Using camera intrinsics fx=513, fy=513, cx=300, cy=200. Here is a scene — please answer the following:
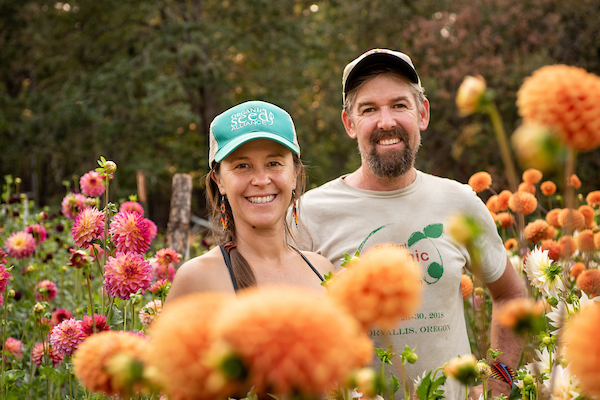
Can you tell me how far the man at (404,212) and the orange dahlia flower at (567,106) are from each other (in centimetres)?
189

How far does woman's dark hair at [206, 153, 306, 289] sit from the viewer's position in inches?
68.8

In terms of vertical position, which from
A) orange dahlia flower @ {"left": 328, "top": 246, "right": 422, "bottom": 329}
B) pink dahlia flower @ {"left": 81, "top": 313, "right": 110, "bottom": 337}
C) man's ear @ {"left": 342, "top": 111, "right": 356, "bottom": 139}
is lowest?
orange dahlia flower @ {"left": 328, "top": 246, "right": 422, "bottom": 329}

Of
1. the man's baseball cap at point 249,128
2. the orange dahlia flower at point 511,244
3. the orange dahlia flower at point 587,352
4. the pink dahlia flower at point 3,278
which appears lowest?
the orange dahlia flower at point 587,352

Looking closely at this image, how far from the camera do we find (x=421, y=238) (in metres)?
2.43

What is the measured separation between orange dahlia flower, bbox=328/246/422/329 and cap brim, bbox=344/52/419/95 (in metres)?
2.18

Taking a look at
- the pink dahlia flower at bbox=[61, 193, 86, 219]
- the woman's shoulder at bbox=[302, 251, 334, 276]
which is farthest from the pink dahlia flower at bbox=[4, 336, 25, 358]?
the woman's shoulder at bbox=[302, 251, 334, 276]

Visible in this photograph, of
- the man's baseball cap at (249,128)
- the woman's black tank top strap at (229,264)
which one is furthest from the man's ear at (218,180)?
the woman's black tank top strap at (229,264)

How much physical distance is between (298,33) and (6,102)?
7.60 metres

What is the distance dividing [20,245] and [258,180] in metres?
1.93

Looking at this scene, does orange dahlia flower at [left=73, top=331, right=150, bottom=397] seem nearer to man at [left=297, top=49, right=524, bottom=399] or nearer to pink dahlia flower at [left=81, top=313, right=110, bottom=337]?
pink dahlia flower at [left=81, top=313, right=110, bottom=337]

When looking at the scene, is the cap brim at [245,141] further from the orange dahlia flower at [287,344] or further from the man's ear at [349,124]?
the orange dahlia flower at [287,344]

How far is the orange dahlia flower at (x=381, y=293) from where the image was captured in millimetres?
500

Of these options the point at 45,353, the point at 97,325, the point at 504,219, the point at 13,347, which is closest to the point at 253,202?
the point at 97,325

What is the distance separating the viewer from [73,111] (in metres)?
11.9
